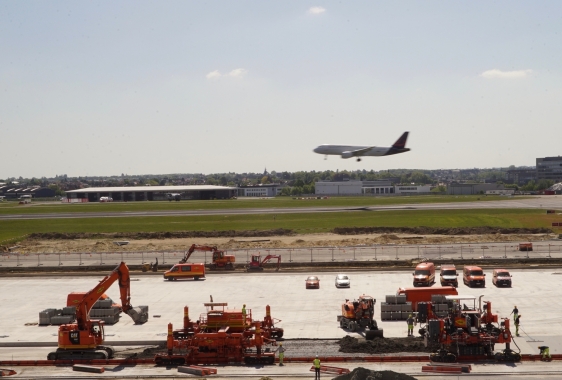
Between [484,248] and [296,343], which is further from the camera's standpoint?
[484,248]

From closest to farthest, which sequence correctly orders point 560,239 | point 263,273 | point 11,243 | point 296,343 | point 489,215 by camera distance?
1. point 296,343
2. point 263,273
3. point 560,239
4. point 11,243
5. point 489,215

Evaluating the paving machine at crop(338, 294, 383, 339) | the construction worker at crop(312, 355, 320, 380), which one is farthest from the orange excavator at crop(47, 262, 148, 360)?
the paving machine at crop(338, 294, 383, 339)

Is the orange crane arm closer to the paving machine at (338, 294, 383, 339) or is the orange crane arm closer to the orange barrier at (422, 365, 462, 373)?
the paving machine at (338, 294, 383, 339)

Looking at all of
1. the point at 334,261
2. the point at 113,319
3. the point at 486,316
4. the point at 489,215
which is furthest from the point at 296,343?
the point at 489,215

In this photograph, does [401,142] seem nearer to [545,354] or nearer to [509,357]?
[545,354]

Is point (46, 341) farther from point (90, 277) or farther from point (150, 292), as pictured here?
point (90, 277)

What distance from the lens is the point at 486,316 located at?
32469 millimetres

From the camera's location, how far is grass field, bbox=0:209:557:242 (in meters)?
103

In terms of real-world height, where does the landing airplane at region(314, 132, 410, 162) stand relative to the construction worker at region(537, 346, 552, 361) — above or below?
above

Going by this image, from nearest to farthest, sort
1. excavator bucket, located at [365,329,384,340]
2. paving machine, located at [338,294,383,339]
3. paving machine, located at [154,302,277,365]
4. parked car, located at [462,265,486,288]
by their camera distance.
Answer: paving machine, located at [154,302,277,365] → excavator bucket, located at [365,329,384,340] → paving machine, located at [338,294,383,339] → parked car, located at [462,265,486,288]

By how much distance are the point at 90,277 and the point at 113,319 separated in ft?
74.5

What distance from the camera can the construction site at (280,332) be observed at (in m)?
30.8

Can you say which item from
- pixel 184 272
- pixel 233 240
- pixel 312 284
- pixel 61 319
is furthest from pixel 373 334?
pixel 233 240

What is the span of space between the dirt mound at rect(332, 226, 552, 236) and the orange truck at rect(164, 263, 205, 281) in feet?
121
